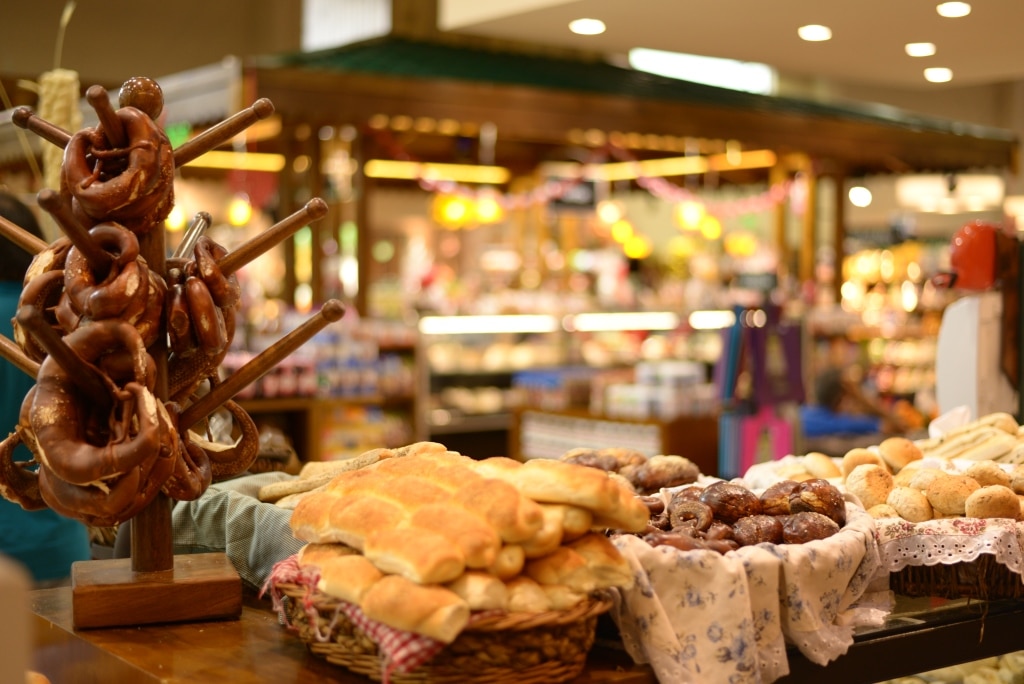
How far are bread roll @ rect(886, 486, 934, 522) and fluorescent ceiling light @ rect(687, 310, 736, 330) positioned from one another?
31.2ft

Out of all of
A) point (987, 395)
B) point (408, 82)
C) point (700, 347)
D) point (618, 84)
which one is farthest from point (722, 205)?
point (987, 395)

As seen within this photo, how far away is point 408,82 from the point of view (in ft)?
27.7

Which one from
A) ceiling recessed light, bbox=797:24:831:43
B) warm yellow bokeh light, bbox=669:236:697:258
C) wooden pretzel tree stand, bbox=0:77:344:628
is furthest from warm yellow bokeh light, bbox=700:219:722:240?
wooden pretzel tree stand, bbox=0:77:344:628

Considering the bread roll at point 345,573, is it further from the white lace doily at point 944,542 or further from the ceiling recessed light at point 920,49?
the ceiling recessed light at point 920,49

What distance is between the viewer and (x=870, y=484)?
2.74m

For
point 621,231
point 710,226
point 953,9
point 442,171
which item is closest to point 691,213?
point 710,226

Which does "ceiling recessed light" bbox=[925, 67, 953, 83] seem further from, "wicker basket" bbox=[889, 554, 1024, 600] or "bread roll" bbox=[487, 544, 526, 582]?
"bread roll" bbox=[487, 544, 526, 582]

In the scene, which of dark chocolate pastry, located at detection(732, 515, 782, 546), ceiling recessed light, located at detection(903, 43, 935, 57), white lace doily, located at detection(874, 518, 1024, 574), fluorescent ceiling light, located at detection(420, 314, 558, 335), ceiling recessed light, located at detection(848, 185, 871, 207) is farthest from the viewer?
ceiling recessed light, located at detection(848, 185, 871, 207)

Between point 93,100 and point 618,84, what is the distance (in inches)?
330

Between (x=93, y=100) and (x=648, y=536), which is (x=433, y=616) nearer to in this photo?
(x=648, y=536)

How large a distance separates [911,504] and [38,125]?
6.26 feet

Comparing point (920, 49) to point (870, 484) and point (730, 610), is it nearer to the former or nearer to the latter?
point (870, 484)

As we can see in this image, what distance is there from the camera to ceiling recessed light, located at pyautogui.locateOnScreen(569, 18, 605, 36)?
19.8 feet

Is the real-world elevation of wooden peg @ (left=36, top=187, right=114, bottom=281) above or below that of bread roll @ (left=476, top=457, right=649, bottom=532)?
above
